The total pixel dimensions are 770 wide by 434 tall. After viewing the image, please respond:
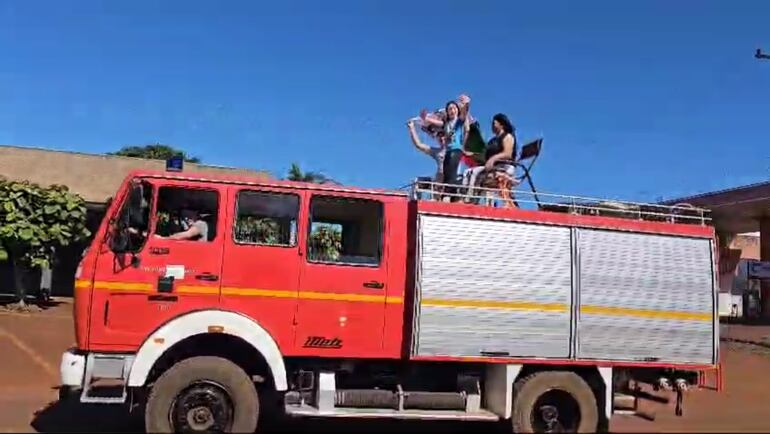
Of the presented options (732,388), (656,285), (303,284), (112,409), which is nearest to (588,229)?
(656,285)

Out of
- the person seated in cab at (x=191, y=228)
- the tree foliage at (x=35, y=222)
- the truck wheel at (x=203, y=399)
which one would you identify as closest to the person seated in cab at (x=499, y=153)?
the person seated in cab at (x=191, y=228)

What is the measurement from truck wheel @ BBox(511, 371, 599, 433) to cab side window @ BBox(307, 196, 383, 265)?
2133mm

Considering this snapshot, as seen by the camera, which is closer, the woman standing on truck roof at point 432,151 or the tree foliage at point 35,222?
the woman standing on truck roof at point 432,151

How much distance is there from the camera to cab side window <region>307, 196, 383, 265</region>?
776cm

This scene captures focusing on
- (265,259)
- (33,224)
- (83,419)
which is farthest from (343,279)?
(33,224)

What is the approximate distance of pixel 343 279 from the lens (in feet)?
25.1

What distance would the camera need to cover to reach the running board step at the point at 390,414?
751 cm

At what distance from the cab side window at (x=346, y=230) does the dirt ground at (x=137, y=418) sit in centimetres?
229

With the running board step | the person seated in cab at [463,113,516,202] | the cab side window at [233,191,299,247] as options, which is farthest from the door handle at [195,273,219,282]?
the person seated in cab at [463,113,516,202]

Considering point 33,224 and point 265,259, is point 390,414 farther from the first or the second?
point 33,224

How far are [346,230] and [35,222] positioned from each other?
16.5m

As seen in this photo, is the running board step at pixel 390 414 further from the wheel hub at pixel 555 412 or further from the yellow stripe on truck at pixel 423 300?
the yellow stripe on truck at pixel 423 300

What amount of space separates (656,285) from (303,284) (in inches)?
157

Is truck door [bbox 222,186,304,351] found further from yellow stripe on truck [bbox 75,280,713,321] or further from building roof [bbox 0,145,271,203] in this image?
building roof [bbox 0,145,271,203]
